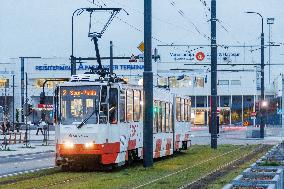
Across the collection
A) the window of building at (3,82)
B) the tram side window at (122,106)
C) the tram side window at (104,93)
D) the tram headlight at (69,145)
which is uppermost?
the window of building at (3,82)

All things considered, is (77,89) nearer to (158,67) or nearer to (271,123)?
(158,67)

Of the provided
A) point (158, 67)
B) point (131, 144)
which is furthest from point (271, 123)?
point (131, 144)

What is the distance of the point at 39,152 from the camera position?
49.3 m

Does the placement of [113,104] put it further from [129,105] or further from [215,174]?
[215,174]

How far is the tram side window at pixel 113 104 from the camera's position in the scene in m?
30.2

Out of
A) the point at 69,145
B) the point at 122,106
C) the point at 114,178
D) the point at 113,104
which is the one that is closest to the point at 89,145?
the point at 69,145

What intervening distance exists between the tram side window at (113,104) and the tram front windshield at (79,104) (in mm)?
525

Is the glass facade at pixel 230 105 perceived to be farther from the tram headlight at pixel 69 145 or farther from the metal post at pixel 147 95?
the tram headlight at pixel 69 145

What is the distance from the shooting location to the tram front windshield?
30.0 m

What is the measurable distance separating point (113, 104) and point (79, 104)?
48.4 inches

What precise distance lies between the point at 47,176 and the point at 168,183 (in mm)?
5251

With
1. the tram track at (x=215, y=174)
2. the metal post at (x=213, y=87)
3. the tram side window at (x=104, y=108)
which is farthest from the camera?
the metal post at (x=213, y=87)

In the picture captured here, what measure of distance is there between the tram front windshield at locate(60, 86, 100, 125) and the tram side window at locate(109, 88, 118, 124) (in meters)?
0.53

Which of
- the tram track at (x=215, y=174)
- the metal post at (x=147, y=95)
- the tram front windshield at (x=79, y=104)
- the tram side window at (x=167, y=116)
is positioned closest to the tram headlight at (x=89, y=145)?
the tram front windshield at (x=79, y=104)
